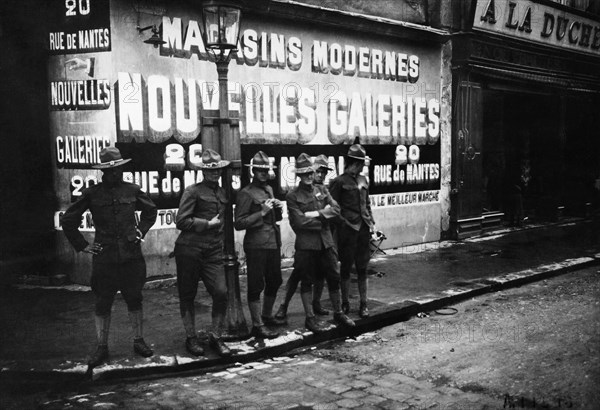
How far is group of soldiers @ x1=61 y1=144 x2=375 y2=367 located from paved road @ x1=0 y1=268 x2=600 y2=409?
0.54 m

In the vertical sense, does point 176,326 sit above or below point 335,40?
below

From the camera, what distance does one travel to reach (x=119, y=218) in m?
6.41

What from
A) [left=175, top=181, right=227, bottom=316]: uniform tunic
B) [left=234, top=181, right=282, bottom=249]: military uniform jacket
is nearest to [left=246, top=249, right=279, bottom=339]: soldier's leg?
[left=234, top=181, right=282, bottom=249]: military uniform jacket

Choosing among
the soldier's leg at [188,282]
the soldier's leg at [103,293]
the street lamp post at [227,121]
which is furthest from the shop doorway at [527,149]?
the soldier's leg at [103,293]

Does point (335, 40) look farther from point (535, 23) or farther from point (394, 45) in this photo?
point (535, 23)

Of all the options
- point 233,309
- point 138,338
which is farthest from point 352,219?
point 138,338

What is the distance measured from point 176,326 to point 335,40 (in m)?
7.19

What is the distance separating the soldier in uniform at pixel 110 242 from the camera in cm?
632

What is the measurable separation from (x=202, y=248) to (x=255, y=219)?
A: 74cm

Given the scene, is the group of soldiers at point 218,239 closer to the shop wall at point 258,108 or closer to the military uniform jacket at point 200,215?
the military uniform jacket at point 200,215

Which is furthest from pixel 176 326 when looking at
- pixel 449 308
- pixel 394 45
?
pixel 394 45

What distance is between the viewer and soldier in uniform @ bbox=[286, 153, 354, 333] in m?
7.33

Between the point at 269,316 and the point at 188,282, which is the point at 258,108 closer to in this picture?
the point at 269,316

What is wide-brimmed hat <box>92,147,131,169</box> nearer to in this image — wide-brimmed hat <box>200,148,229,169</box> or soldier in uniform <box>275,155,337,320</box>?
wide-brimmed hat <box>200,148,229,169</box>
